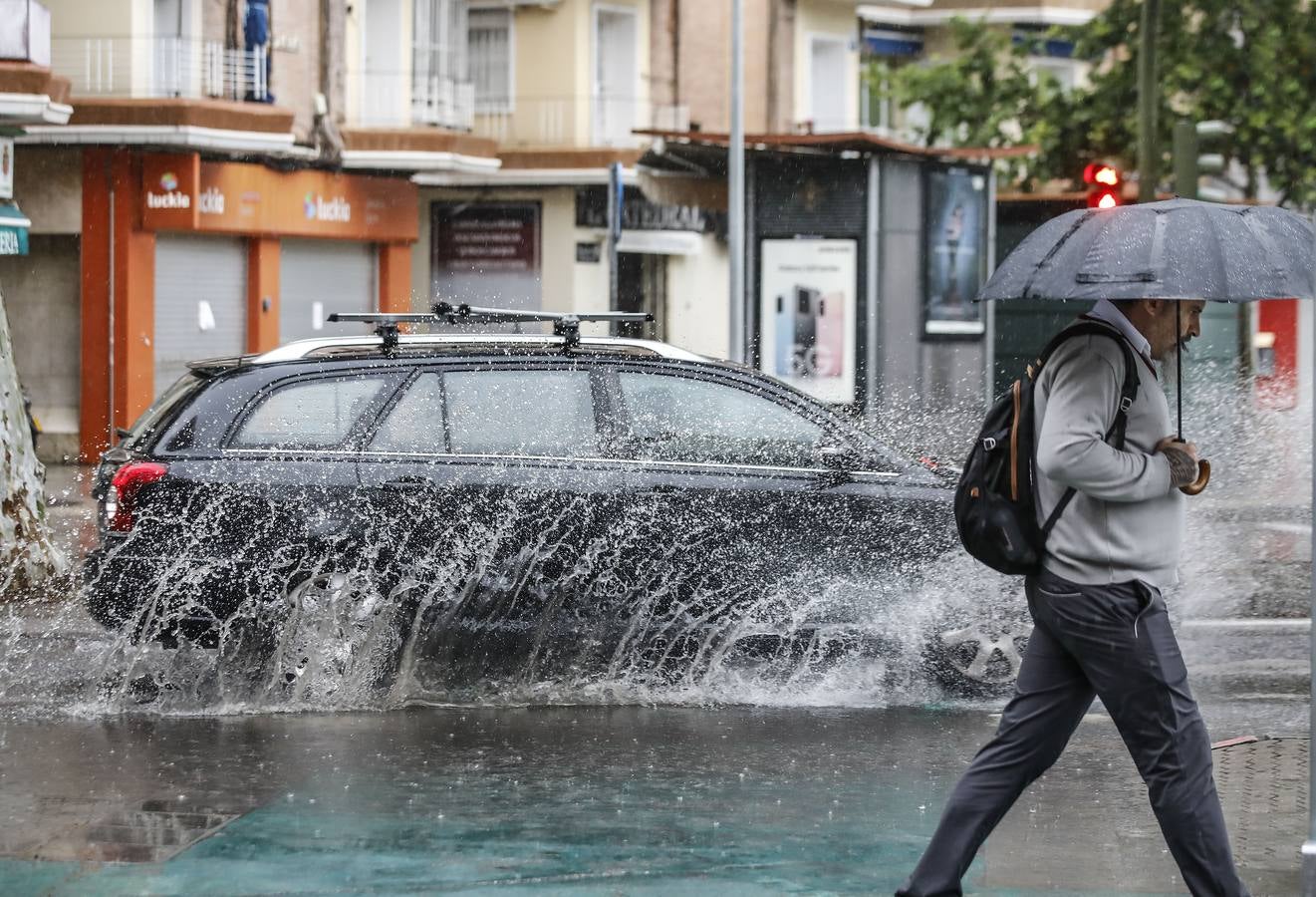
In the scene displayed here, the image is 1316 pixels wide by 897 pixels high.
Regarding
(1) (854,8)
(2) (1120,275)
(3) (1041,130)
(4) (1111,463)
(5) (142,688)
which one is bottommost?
(5) (142,688)

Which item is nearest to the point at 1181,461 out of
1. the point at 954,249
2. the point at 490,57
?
the point at 954,249

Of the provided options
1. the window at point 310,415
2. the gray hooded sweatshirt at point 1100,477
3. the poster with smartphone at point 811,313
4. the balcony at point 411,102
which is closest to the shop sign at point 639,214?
the balcony at point 411,102

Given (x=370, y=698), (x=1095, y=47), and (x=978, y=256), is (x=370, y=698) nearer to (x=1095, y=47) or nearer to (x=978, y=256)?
(x=978, y=256)

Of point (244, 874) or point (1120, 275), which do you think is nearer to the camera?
point (1120, 275)

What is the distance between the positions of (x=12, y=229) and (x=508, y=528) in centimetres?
1370

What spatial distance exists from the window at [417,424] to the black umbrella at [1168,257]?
3.79m

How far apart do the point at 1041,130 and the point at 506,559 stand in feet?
72.4

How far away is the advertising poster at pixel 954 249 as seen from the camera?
2275 cm

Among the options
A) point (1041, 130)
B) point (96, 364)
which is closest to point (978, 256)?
point (1041, 130)

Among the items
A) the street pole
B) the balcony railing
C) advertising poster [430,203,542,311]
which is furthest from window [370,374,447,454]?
advertising poster [430,203,542,311]

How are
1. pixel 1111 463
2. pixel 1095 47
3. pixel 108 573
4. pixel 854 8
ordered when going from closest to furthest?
pixel 1111 463
pixel 108 573
pixel 1095 47
pixel 854 8

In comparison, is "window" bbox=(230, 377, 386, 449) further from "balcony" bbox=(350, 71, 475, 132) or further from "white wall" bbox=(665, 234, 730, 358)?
"white wall" bbox=(665, 234, 730, 358)

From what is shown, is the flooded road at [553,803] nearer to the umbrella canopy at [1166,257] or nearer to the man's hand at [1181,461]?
the man's hand at [1181,461]

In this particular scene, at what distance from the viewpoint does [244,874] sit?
5.57 meters
